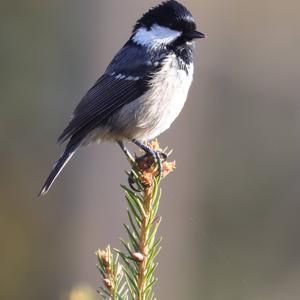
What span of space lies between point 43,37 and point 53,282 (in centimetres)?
234

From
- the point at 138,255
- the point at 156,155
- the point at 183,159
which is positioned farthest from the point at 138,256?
the point at 183,159

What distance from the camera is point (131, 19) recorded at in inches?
193

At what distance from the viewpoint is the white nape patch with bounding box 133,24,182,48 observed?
287 centimetres

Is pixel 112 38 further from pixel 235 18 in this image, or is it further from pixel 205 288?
pixel 205 288

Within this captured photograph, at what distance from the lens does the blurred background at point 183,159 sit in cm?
482

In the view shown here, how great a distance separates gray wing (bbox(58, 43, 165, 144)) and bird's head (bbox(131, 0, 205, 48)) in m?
0.08

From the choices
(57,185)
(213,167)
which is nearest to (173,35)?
(57,185)

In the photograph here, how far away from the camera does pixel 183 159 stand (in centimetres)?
514

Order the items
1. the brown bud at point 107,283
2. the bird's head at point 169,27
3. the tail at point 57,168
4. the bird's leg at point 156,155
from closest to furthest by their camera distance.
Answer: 1. the brown bud at point 107,283
2. the bird's leg at point 156,155
3. the tail at point 57,168
4. the bird's head at point 169,27

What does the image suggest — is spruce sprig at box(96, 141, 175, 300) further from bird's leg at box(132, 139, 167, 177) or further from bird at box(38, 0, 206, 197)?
bird at box(38, 0, 206, 197)

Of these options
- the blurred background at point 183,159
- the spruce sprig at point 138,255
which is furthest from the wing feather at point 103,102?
the blurred background at point 183,159

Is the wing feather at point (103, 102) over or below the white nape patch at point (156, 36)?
below

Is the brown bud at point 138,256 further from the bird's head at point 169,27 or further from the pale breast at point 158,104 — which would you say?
the bird's head at point 169,27

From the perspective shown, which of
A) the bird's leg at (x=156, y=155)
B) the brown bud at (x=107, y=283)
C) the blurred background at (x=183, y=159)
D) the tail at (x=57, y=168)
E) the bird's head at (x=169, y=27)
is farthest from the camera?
the blurred background at (x=183, y=159)
